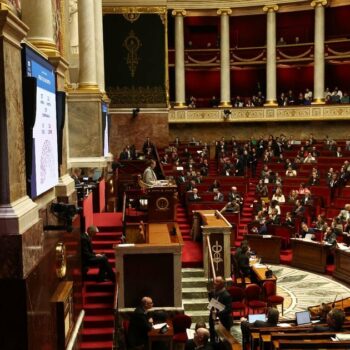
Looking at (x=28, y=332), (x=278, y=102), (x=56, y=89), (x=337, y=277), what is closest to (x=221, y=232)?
(x=337, y=277)

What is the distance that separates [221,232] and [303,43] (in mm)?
19307

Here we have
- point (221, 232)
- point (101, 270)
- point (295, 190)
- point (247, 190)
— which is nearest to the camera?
point (101, 270)

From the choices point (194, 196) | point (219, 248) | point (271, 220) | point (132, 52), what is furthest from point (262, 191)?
point (132, 52)

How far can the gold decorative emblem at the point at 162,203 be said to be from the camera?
13411mm

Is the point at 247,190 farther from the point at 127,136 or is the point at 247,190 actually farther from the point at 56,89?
the point at 56,89

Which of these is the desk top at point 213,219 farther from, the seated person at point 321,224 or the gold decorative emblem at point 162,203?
the seated person at point 321,224

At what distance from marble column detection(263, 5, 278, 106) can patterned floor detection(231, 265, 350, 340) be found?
14.3 metres

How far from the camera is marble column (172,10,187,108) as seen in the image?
27922 mm

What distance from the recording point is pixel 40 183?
589cm

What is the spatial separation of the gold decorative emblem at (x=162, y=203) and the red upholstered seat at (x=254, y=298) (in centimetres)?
351

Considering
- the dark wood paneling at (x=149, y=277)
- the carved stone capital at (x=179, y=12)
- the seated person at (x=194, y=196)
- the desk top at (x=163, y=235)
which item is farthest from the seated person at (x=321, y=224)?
the carved stone capital at (x=179, y=12)

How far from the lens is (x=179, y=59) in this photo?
2834 centimetres

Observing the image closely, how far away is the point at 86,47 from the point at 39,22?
27.5ft

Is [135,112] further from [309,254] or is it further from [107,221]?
[107,221]
